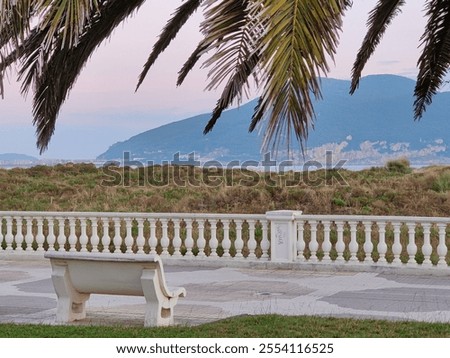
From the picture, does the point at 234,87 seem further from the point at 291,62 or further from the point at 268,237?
the point at 268,237

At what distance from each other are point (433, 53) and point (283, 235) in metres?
4.73

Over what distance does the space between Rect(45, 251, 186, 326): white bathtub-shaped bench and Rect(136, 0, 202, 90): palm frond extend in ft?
8.74

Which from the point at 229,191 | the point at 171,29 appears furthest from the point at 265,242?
the point at 229,191

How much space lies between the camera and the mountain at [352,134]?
2247cm

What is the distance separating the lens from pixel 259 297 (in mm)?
10766

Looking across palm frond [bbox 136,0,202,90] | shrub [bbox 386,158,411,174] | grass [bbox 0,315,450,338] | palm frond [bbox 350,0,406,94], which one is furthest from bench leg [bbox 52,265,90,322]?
shrub [bbox 386,158,411,174]

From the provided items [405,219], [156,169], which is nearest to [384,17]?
[405,219]

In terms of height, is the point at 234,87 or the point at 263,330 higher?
the point at 234,87

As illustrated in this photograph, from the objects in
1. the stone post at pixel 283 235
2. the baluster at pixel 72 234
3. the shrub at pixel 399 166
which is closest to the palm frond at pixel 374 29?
the stone post at pixel 283 235

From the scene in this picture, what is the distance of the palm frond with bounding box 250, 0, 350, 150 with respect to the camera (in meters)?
5.31

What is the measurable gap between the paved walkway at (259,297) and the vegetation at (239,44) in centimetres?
217

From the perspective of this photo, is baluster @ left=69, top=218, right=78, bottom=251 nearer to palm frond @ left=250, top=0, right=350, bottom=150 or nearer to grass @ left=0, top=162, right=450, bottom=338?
grass @ left=0, top=162, right=450, bottom=338

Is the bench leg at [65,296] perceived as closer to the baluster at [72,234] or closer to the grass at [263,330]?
the grass at [263,330]
